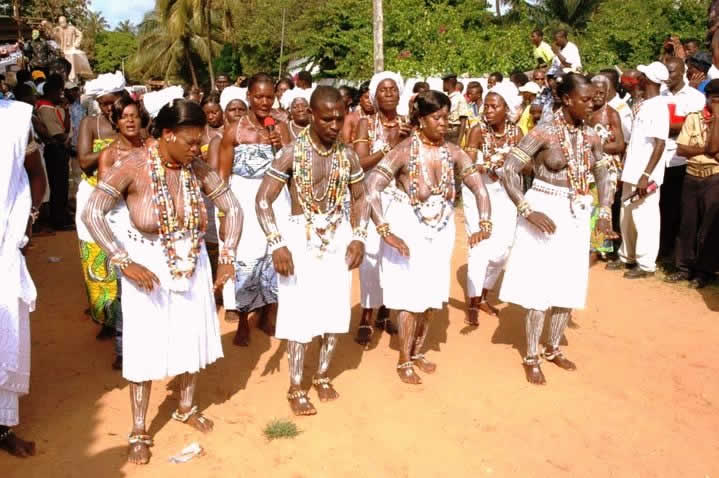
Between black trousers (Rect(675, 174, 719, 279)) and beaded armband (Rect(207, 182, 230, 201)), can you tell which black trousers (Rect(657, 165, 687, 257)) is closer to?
black trousers (Rect(675, 174, 719, 279))

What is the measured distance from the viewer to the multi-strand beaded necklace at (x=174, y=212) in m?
3.66

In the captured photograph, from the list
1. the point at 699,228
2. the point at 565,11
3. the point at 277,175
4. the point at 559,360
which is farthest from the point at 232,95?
the point at 565,11

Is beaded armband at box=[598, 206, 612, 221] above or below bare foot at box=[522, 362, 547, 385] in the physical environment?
above

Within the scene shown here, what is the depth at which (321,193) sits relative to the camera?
13.9ft

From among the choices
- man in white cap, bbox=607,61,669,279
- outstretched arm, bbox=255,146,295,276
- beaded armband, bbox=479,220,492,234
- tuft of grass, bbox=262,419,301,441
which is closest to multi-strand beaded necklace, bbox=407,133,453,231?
beaded armband, bbox=479,220,492,234

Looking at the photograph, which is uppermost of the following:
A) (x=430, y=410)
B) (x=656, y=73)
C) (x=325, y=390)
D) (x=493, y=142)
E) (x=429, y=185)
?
(x=656, y=73)

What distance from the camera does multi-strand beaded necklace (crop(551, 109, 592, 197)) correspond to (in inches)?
186

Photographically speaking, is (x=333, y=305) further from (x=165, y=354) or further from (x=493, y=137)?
(x=493, y=137)

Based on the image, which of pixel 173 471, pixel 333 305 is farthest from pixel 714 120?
pixel 173 471

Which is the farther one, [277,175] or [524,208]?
[524,208]

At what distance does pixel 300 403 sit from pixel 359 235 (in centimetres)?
123

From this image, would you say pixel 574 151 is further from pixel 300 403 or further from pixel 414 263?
pixel 300 403

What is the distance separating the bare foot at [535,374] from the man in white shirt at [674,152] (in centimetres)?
376

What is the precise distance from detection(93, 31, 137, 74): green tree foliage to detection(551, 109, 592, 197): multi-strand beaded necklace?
4937 centimetres
